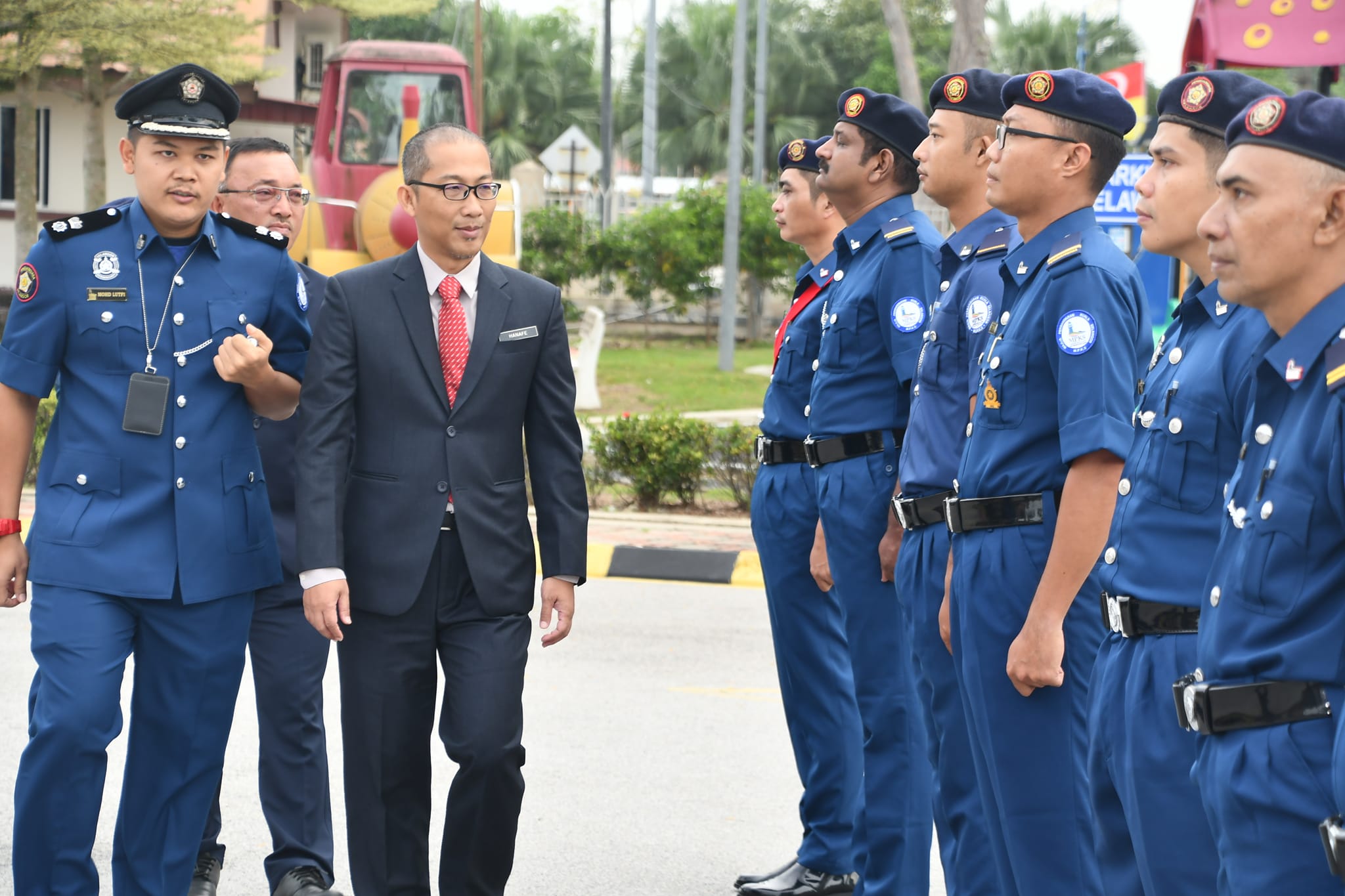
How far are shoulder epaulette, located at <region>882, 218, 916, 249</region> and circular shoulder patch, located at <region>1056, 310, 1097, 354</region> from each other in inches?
43.5

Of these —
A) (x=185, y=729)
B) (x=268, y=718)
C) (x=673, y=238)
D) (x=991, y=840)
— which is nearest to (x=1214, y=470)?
(x=991, y=840)

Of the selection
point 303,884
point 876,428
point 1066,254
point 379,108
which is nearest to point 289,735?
point 303,884

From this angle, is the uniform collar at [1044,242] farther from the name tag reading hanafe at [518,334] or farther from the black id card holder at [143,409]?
the black id card holder at [143,409]

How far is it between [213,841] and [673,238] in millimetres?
20755

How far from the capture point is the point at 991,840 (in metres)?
3.56

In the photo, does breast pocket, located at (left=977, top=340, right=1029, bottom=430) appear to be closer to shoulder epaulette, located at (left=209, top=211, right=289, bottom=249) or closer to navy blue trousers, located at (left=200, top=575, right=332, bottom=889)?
shoulder epaulette, located at (left=209, top=211, right=289, bottom=249)

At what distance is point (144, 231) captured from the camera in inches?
152

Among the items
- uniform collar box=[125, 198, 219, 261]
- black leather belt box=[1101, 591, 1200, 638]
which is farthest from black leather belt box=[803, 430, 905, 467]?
uniform collar box=[125, 198, 219, 261]

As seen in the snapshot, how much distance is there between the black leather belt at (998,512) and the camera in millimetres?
3438

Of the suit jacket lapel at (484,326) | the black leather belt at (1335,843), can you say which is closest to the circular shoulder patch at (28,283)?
the suit jacket lapel at (484,326)

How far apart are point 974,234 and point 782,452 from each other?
955 millimetres

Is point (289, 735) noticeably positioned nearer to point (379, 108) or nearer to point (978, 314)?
point (978, 314)

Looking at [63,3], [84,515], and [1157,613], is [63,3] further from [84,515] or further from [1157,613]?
[1157,613]

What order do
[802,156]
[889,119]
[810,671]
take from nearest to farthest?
[889,119] < [810,671] < [802,156]
